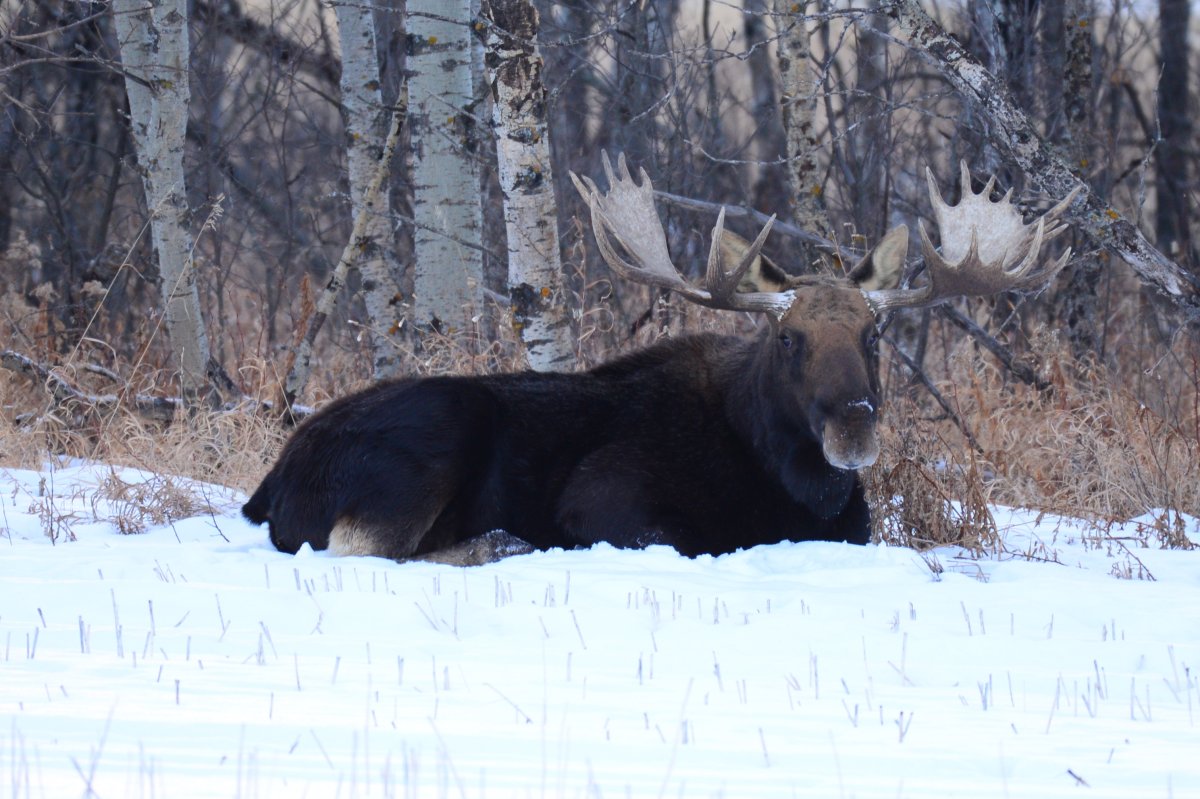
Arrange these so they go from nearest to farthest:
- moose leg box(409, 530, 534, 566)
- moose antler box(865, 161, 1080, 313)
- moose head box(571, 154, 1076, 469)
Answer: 1. moose head box(571, 154, 1076, 469)
2. moose leg box(409, 530, 534, 566)
3. moose antler box(865, 161, 1080, 313)

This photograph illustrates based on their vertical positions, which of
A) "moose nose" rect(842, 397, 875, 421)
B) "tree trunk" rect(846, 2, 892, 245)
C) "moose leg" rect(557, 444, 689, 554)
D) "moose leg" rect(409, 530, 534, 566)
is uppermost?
"tree trunk" rect(846, 2, 892, 245)

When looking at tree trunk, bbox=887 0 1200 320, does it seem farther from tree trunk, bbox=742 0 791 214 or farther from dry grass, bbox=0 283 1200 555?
tree trunk, bbox=742 0 791 214

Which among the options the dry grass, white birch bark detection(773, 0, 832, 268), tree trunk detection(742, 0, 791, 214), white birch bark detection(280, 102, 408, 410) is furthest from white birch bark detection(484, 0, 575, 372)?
tree trunk detection(742, 0, 791, 214)

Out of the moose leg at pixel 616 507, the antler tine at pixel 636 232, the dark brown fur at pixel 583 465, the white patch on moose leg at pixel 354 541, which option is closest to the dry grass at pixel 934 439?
the dark brown fur at pixel 583 465

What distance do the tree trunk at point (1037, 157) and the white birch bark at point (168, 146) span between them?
14.9ft

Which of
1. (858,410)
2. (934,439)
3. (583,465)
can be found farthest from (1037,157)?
(583,465)

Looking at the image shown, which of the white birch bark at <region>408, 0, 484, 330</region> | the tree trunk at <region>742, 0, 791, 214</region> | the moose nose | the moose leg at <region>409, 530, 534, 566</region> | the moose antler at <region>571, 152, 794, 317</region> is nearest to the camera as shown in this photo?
the moose nose

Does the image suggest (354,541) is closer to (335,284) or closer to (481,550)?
(481,550)

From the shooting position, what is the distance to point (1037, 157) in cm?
773

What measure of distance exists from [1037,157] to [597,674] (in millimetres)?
4661

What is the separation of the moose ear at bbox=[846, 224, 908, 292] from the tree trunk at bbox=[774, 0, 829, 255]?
224 centimetres

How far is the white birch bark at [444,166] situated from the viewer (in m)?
9.64

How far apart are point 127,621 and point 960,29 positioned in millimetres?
12080

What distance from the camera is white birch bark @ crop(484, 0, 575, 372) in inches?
311
